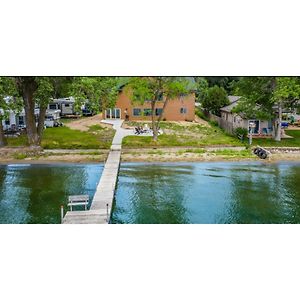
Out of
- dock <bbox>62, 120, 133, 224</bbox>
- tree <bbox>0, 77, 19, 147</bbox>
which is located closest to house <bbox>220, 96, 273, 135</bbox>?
dock <bbox>62, 120, 133, 224</bbox>

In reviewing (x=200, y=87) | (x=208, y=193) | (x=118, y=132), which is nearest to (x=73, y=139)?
(x=118, y=132)

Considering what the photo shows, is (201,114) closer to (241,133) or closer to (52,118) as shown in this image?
(241,133)

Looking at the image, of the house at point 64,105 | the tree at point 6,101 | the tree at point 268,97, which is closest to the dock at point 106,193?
the house at point 64,105

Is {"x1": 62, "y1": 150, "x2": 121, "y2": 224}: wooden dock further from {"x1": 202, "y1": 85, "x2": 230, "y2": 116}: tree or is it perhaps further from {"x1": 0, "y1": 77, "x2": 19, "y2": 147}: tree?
{"x1": 202, "y1": 85, "x2": 230, "y2": 116}: tree

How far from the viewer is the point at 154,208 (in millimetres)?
7723

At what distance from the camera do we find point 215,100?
37.7ft

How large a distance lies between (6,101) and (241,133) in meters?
5.22

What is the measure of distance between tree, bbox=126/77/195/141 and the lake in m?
1.42

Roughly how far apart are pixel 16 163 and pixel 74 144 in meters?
1.24

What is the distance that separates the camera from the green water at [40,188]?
7.45 m

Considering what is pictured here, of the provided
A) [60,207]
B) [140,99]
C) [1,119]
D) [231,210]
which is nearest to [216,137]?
[140,99]

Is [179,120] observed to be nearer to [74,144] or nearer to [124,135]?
[124,135]

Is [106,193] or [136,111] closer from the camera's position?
[106,193]
